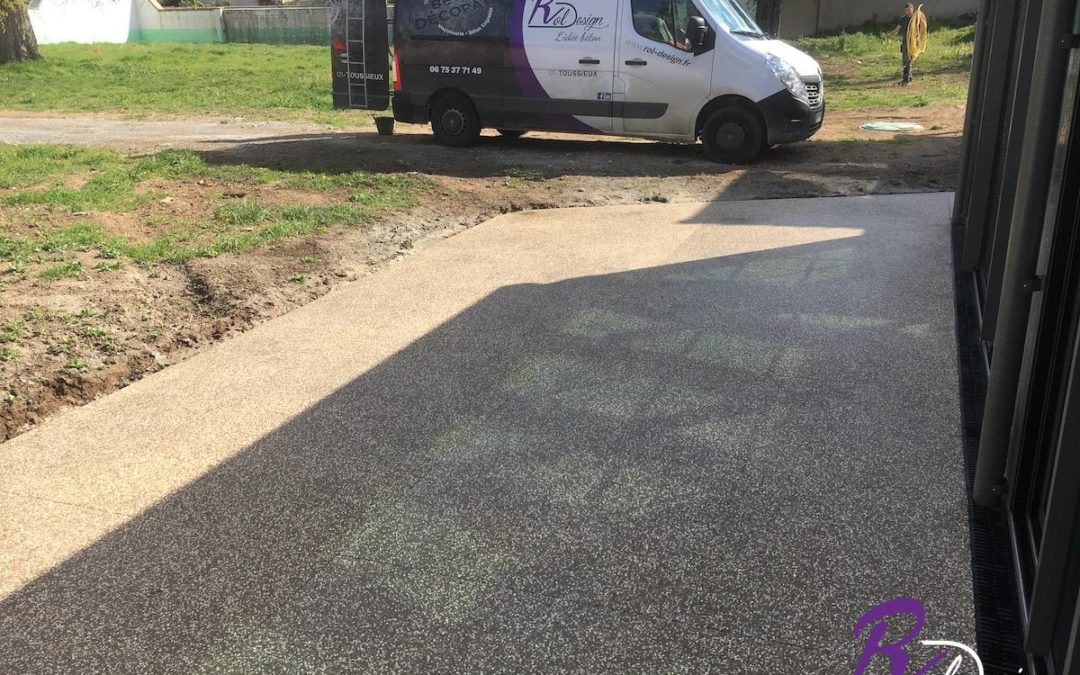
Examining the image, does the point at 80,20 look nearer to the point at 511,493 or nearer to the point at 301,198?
the point at 301,198

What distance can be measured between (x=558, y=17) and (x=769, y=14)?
24.4 m

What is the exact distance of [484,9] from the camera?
12586 mm

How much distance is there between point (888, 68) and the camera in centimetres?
2656

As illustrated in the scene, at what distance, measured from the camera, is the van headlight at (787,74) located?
11430 mm

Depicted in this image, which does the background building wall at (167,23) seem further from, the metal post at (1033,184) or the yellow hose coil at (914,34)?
the metal post at (1033,184)

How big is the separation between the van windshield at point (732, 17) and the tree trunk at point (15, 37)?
75.9ft

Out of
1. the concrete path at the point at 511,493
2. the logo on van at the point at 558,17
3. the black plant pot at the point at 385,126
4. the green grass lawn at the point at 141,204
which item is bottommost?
the concrete path at the point at 511,493

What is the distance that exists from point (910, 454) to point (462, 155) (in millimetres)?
9668

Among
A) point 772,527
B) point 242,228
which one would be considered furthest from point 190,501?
point 242,228

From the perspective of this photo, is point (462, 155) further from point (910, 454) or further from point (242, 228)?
point (910, 454)

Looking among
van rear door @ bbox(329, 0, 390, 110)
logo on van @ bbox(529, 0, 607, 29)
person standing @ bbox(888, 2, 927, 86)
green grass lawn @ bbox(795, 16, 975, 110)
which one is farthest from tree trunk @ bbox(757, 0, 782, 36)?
logo on van @ bbox(529, 0, 607, 29)

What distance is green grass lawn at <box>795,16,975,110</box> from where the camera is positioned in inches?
757

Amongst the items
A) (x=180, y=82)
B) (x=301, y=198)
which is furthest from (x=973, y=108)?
(x=180, y=82)
